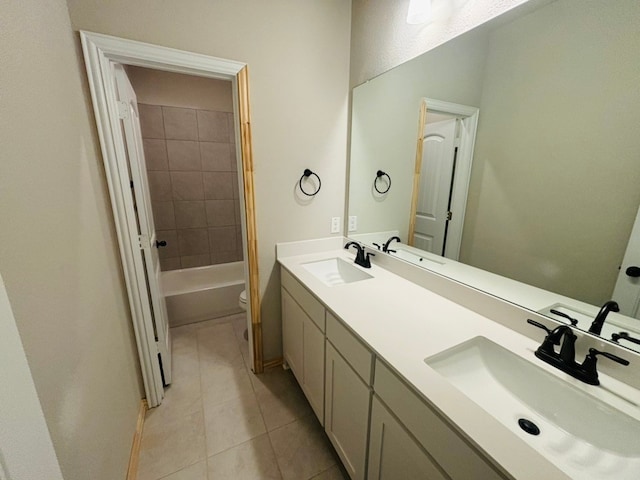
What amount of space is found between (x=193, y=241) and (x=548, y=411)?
319 cm

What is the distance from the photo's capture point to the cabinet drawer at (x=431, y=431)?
0.60m

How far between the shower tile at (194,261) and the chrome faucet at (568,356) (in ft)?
10.2

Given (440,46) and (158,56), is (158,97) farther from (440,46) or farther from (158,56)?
(440,46)

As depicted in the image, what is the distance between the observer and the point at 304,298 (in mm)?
1472

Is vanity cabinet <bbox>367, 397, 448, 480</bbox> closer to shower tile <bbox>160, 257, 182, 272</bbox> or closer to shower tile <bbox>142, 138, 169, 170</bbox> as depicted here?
shower tile <bbox>160, 257, 182, 272</bbox>

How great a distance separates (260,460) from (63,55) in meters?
2.00

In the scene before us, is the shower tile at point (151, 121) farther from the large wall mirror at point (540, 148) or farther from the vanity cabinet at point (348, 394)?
the vanity cabinet at point (348, 394)

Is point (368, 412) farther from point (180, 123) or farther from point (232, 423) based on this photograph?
point (180, 123)

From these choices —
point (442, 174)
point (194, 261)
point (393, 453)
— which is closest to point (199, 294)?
point (194, 261)

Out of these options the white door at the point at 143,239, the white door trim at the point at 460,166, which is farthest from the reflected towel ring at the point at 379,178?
the white door at the point at 143,239

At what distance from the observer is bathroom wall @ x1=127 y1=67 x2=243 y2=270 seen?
106 inches

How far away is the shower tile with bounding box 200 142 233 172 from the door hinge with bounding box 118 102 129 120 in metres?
1.57

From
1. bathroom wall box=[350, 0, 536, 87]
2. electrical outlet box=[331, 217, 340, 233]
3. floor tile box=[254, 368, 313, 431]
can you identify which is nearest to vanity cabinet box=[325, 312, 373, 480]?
A: floor tile box=[254, 368, 313, 431]

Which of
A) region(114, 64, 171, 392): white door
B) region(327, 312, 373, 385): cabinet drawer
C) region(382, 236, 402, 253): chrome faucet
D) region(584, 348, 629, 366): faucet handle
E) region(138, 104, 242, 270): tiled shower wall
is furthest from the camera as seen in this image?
region(138, 104, 242, 270): tiled shower wall
